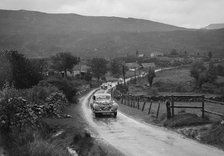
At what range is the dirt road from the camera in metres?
10.8

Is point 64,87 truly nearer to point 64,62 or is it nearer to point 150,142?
point 150,142

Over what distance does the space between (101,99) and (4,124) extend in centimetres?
1256

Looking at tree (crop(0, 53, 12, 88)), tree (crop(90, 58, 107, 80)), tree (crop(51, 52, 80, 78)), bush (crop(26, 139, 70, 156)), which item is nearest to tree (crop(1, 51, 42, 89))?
tree (crop(0, 53, 12, 88))

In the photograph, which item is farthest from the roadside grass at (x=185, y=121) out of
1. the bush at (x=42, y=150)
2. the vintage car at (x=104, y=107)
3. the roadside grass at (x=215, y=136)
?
the bush at (x=42, y=150)

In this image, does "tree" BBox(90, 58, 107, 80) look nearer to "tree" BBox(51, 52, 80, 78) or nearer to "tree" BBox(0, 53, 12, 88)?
"tree" BBox(51, 52, 80, 78)

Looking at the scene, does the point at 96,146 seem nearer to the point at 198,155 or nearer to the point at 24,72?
the point at 198,155

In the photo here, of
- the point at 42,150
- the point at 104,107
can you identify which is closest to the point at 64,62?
the point at 104,107

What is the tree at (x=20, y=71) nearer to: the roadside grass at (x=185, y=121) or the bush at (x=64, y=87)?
the bush at (x=64, y=87)

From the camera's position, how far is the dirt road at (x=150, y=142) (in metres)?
10.8

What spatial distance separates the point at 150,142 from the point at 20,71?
1160 inches

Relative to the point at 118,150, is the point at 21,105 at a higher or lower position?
higher

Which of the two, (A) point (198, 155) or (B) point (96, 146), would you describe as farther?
(B) point (96, 146)

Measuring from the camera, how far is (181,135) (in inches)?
557

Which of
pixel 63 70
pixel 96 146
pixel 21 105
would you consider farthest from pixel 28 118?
pixel 63 70
